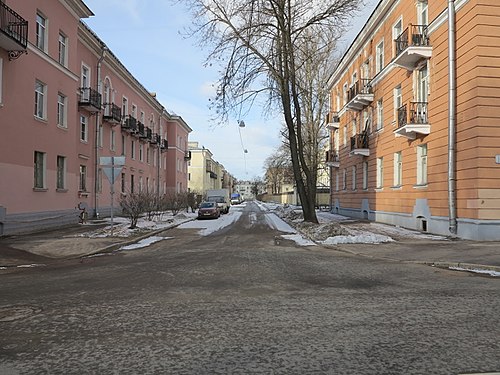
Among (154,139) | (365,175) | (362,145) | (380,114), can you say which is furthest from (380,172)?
(154,139)

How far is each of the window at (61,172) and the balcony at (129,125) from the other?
44.7ft

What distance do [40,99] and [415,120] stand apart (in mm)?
17535

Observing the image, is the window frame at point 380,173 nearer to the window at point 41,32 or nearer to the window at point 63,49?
the window at point 63,49

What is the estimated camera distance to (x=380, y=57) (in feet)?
83.4

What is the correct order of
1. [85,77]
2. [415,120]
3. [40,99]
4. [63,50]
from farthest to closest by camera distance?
[85,77] → [63,50] → [40,99] → [415,120]

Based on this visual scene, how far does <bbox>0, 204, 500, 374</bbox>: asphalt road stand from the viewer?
4.30 m

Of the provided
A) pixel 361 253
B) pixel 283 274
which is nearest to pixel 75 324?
pixel 283 274

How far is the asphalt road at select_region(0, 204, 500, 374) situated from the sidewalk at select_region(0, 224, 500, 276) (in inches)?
53.8

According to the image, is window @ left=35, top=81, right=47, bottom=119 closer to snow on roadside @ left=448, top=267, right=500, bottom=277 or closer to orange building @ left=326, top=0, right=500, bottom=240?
orange building @ left=326, top=0, right=500, bottom=240

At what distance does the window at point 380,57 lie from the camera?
982 inches

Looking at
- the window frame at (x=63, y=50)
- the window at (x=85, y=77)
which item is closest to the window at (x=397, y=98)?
the window frame at (x=63, y=50)

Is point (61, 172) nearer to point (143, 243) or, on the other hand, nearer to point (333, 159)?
point (143, 243)

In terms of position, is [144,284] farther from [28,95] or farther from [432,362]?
[28,95]

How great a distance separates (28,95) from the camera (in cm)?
1941
